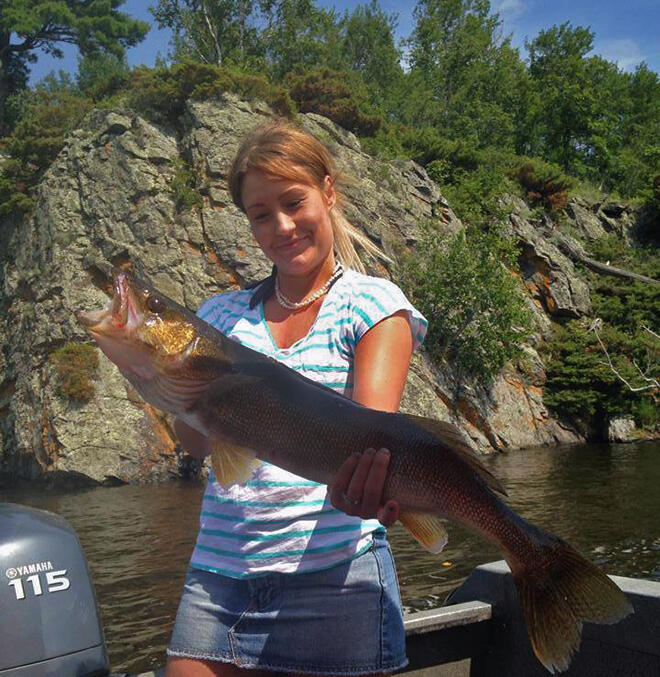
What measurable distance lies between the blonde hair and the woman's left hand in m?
0.97

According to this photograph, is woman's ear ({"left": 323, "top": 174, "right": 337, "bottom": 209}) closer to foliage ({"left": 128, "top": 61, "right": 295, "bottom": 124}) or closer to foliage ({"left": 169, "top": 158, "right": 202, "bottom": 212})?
foliage ({"left": 169, "top": 158, "right": 202, "bottom": 212})

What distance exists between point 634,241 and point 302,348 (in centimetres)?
4416

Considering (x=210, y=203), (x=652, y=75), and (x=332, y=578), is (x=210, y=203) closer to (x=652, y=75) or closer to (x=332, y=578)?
(x=332, y=578)

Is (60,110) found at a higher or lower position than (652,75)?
lower

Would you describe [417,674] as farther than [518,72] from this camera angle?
No

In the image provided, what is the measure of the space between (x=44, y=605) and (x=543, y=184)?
4112 centimetres

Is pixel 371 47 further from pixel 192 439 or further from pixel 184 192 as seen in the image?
pixel 192 439

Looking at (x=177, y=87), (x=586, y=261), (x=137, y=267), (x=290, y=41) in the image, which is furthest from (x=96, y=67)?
(x=586, y=261)

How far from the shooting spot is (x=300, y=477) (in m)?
2.04

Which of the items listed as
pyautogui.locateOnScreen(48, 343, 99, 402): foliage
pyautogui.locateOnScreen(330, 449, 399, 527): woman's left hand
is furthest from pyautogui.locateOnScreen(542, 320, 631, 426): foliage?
pyautogui.locateOnScreen(330, 449, 399, 527): woman's left hand

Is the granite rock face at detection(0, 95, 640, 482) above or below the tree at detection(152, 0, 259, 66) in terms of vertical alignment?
below

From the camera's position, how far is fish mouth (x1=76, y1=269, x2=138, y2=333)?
6.69 ft

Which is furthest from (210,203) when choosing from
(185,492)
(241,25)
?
(241,25)

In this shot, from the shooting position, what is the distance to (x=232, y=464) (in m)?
2.00
